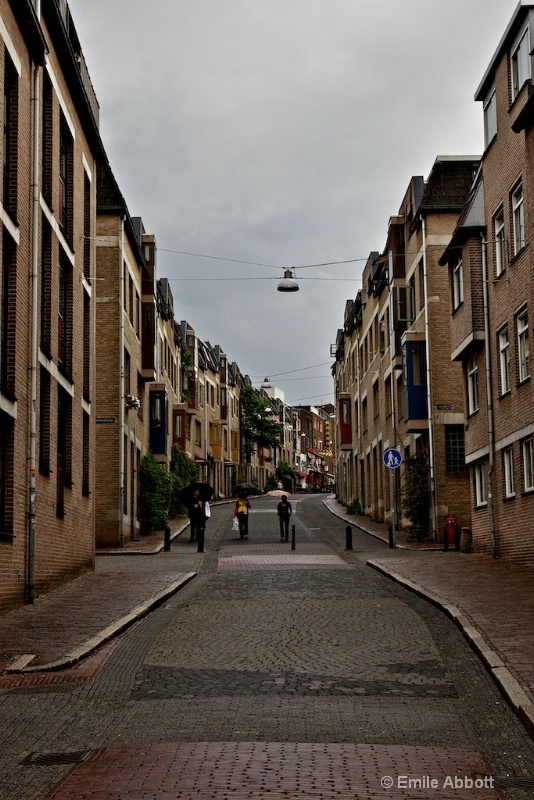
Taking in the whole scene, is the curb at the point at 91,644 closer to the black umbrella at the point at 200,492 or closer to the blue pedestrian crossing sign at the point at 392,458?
the blue pedestrian crossing sign at the point at 392,458

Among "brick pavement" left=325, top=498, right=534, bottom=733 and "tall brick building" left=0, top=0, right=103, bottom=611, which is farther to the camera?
"tall brick building" left=0, top=0, right=103, bottom=611

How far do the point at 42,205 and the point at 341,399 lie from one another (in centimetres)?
4013

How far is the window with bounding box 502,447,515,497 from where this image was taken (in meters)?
24.2

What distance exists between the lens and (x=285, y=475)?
11038 cm

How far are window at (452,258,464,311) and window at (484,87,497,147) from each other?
3505mm

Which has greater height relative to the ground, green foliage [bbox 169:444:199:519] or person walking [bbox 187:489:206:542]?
green foliage [bbox 169:444:199:519]

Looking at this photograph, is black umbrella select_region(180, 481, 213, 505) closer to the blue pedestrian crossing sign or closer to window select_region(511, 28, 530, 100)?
the blue pedestrian crossing sign

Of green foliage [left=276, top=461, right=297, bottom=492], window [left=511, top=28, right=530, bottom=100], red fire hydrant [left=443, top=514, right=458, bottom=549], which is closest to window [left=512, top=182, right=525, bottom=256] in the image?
window [left=511, top=28, right=530, bottom=100]

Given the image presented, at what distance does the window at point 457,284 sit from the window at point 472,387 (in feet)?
5.11

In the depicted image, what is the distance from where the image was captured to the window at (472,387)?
2741cm

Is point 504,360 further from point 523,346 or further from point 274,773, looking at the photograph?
point 274,773

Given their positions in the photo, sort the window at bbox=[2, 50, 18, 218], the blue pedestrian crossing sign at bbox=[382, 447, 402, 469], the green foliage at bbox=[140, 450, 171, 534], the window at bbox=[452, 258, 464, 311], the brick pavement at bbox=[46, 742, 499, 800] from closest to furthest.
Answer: the brick pavement at bbox=[46, 742, 499, 800] → the window at bbox=[2, 50, 18, 218] → the window at bbox=[452, 258, 464, 311] → the blue pedestrian crossing sign at bbox=[382, 447, 402, 469] → the green foliage at bbox=[140, 450, 171, 534]

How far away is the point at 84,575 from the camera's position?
2291 centimetres

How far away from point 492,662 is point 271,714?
282cm
